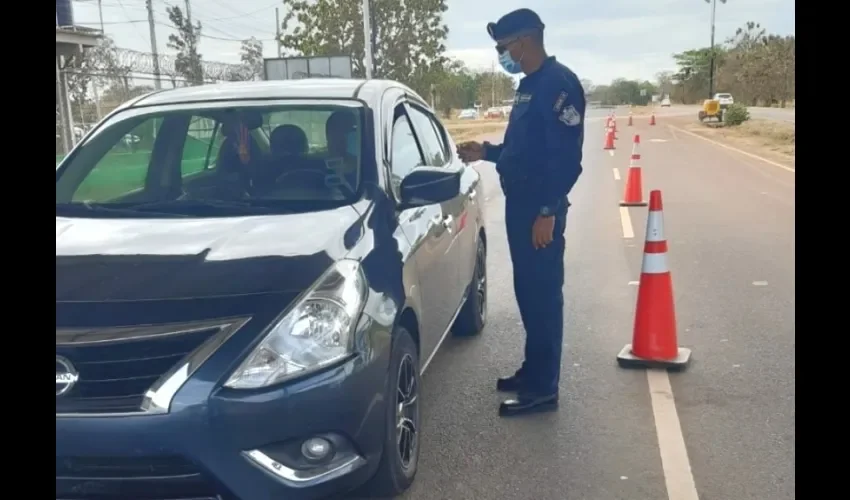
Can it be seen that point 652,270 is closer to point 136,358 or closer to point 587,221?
point 136,358

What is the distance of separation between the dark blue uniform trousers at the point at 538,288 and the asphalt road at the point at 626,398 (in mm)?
238

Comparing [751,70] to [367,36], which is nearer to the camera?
[367,36]

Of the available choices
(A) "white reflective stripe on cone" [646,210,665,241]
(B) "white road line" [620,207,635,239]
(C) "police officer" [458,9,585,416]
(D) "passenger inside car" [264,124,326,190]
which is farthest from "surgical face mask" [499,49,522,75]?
(B) "white road line" [620,207,635,239]

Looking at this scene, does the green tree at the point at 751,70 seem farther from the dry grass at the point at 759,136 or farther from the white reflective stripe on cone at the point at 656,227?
the white reflective stripe on cone at the point at 656,227

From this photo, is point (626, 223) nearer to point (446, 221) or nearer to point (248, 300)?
point (446, 221)

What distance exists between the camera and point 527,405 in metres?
4.38

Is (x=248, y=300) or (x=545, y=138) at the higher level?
(x=545, y=138)

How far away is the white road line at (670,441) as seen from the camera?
354cm

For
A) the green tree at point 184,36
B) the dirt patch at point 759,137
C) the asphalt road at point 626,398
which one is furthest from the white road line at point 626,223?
the green tree at point 184,36

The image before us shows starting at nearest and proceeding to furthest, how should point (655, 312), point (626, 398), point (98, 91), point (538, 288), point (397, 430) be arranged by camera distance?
point (397, 430), point (538, 288), point (626, 398), point (655, 312), point (98, 91)

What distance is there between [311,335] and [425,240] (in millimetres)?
1203

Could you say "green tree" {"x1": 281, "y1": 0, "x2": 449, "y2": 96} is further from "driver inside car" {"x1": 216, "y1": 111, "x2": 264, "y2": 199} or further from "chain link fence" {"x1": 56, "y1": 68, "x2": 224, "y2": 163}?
"driver inside car" {"x1": 216, "y1": 111, "x2": 264, "y2": 199}

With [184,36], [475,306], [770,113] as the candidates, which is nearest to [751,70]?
[770,113]
